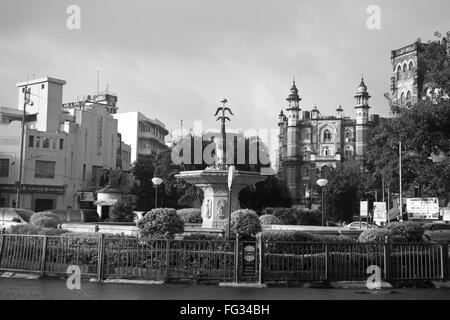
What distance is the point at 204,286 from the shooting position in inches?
510

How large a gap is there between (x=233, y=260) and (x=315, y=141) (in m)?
103

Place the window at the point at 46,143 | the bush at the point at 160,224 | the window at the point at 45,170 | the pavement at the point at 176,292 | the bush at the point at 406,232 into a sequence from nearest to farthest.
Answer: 1. the pavement at the point at 176,292
2. the bush at the point at 160,224
3. the bush at the point at 406,232
4. the window at the point at 45,170
5. the window at the point at 46,143

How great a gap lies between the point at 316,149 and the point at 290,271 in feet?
337

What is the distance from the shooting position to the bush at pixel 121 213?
113 feet

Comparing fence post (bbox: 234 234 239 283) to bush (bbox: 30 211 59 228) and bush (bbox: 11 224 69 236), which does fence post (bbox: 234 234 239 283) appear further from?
bush (bbox: 30 211 59 228)

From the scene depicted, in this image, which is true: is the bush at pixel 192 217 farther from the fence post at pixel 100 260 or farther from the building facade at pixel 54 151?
the building facade at pixel 54 151

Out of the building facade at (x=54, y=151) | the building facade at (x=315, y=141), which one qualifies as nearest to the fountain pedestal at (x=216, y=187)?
the building facade at (x=54, y=151)

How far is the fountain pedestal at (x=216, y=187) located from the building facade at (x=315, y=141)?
86193 mm

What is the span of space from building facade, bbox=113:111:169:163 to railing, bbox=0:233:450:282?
6763 cm

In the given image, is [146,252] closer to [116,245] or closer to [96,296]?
[116,245]

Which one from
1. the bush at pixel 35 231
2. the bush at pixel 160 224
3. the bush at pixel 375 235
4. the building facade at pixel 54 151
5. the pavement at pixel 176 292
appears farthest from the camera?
the building facade at pixel 54 151

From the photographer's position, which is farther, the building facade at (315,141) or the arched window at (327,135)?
the arched window at (327,135)
